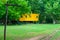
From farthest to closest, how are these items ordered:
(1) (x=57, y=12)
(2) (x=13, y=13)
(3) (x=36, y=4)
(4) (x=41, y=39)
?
(3) (x=36, y=4)
(1) (x=57, y=12)
(2) (x=13, y=13)
(4) (x=41, y=39)

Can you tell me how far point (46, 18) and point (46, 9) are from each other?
156 inches

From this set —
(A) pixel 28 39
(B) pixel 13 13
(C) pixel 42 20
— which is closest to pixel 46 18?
(C) pixel 42 20

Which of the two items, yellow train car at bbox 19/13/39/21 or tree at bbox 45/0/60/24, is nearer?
tree at bbox 45/0/60/24

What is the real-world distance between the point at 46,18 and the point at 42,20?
1.18 m

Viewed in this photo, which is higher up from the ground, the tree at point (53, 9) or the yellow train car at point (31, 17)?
the tree at point (53, 9)

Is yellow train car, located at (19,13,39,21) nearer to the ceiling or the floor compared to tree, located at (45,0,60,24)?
nearer to the floor

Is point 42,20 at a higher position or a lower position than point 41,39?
lower

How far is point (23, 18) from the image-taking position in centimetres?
5988

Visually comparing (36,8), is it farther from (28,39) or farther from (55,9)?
(28,39)

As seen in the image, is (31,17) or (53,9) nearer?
(53,9)

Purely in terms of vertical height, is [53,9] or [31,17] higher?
[53,9]

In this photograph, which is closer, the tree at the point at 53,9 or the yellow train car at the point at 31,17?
the tree at the point at 53,9

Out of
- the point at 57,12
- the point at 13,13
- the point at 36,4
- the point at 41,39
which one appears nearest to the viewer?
the point at 41,39

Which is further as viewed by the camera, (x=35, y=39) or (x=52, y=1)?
(x=52, y=1)
